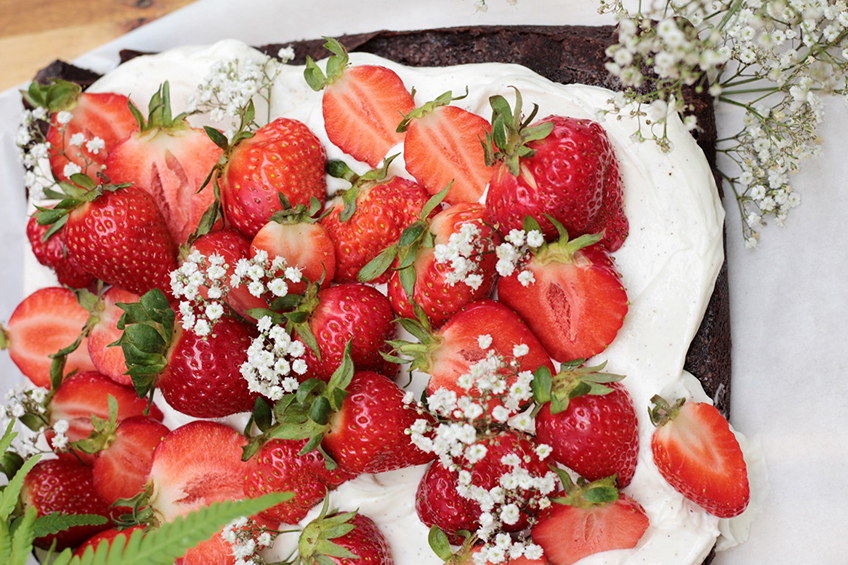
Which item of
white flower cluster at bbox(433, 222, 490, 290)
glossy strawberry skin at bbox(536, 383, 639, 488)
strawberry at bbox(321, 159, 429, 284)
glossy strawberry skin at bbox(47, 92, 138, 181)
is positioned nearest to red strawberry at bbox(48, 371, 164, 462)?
glossy strawberry skin at bbox(47, 92, 138, 181)

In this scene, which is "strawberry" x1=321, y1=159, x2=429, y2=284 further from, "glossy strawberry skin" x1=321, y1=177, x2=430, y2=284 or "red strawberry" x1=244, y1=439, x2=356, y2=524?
"red strawberry" x1=244, y1=439, x2=356, y2=524

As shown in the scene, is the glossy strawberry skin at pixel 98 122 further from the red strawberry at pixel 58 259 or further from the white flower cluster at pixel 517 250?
the white flower cluster at pixel 517 250

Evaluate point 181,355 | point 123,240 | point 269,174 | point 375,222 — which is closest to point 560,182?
point 375,222

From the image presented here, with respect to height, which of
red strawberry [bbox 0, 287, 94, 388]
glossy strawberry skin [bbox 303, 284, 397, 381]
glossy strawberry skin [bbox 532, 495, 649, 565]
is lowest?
glossy strawberry skin [bbox 532, 495, 649, 565]

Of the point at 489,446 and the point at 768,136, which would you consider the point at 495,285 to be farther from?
the point at 768,136

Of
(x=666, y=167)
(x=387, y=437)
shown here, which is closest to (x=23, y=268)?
(x=387, y=437)
